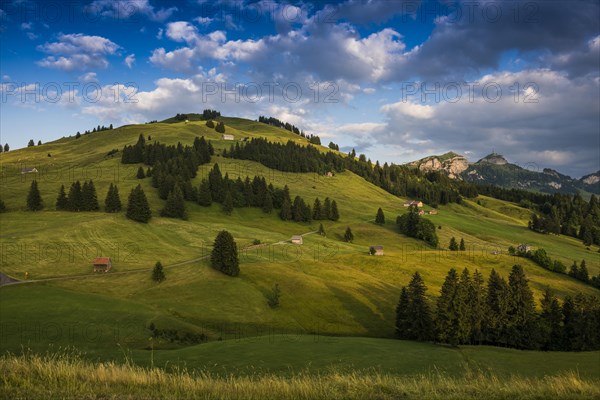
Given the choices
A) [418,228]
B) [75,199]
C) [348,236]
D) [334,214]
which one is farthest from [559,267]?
[75,199]

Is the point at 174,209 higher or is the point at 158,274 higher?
the point at 174,209

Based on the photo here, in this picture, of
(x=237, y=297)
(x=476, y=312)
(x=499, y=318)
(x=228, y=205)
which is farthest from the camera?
(x=228, y=205)

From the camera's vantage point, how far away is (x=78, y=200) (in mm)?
127688

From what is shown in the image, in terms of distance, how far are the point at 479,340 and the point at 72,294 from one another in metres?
68.2

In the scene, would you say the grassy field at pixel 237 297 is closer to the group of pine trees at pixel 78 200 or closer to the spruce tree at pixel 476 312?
the group of pine trees at pixel 78 200

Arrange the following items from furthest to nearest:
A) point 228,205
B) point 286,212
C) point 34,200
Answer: point 286,212 < point 228,205 < point 34,200

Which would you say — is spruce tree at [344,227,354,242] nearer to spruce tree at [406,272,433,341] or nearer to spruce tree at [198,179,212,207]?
spruce tree at [198,179,212,207]

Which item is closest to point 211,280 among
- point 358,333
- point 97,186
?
point 358,333

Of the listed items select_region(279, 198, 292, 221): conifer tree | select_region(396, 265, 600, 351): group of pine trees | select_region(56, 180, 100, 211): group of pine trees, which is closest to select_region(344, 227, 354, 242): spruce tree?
select_region(279, 198, 292, 221): conifer tree

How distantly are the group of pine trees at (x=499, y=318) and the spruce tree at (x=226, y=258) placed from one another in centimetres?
3643

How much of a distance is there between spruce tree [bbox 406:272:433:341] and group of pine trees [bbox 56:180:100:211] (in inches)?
4347

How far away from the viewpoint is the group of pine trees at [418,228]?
144500mm

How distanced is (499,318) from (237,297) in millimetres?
45705

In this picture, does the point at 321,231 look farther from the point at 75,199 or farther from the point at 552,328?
the point at 552,328
